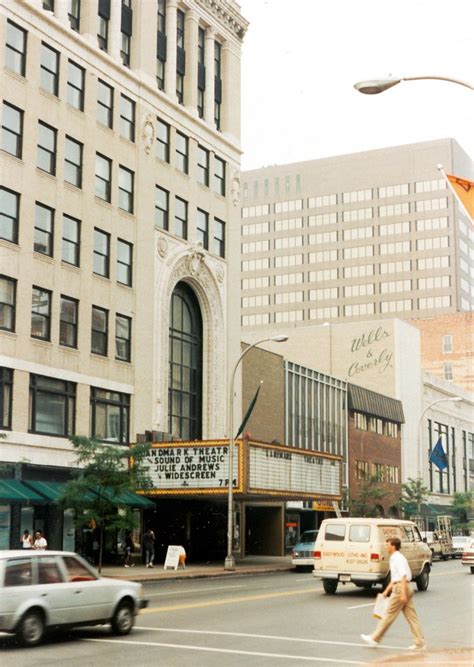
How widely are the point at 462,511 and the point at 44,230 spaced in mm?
59238

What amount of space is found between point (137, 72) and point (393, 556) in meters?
37.7

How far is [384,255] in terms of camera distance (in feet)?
476

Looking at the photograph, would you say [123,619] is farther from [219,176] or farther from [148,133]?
[219,176]

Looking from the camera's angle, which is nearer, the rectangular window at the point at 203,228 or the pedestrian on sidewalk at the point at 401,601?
the pedestrian on sidewalk at the point at 401,601

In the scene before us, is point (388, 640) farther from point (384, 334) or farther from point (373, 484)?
point (384, 334)

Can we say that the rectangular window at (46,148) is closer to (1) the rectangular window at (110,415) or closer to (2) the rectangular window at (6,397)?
(2) the rectangular window at (6,397)

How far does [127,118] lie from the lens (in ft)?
157

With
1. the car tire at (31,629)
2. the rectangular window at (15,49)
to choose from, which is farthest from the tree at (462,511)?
the car tire at (31,629)

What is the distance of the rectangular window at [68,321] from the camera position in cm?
4172

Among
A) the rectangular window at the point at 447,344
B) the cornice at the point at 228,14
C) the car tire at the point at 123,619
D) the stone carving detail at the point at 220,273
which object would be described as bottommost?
the car tire at the point at 123,619

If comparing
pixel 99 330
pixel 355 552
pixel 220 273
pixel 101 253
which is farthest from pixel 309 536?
pixel 220 273

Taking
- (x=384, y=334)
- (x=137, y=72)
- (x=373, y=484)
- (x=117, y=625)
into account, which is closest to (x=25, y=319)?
(x=137, y=72)

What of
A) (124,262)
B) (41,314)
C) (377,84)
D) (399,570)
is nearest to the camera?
(377,84)

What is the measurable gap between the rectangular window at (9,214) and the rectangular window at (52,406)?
5.70 meters
